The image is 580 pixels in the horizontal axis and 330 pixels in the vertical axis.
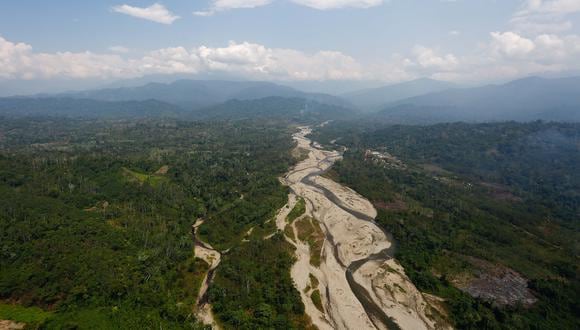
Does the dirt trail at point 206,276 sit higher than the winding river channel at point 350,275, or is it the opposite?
the dirt trail at point 206,276

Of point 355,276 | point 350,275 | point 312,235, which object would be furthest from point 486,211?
point 350,275

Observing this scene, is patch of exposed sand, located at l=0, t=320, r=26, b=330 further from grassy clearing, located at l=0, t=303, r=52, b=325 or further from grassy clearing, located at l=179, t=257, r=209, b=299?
grassy clearing, located at l=179, t=257, r=209, b=299

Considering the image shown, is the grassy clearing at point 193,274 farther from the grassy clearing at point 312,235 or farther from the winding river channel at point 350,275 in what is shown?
the grassy clearing at point 312,235

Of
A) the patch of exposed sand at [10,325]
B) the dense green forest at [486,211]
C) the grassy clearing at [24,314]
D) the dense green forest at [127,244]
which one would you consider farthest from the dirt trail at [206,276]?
the dense green forest at [486,211]

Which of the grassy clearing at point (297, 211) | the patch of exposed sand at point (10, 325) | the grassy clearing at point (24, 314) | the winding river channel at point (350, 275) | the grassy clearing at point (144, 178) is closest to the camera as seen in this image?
the patch of exposed sand at point (10, 325)

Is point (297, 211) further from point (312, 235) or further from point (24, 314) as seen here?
point (24, 314)
